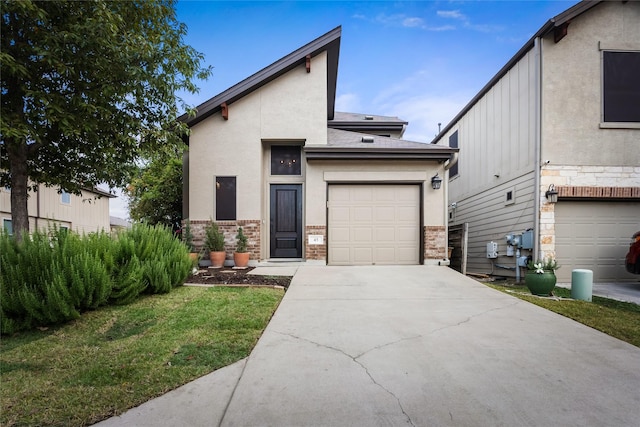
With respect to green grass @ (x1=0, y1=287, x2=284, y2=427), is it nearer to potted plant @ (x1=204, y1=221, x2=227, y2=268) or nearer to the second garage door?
potted plant @ (x1=204, y1=221, x2=227, y2=268)

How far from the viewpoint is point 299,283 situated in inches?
240

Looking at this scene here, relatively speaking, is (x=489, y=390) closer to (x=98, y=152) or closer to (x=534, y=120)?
(x=98, y=152)

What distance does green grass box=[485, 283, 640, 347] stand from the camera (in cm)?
376

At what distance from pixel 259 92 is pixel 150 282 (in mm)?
5795

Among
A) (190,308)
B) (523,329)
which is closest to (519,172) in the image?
(523,329)

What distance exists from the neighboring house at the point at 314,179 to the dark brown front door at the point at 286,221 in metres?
0.22

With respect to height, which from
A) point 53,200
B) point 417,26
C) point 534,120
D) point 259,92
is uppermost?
point 417,26

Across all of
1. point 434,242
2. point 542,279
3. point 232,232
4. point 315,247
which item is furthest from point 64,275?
point 434,242

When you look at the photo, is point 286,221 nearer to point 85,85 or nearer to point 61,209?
point 85,85

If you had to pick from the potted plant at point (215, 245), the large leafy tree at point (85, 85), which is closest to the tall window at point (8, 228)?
the large leafy tree at point (85, 85)

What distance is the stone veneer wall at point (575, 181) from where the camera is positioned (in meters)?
7.57

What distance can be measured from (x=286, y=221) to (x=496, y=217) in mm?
6418

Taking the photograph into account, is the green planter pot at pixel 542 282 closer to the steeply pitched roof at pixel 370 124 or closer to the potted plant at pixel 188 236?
the potted plant at pixel 188 236

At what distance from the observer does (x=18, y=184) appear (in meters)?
5.47
